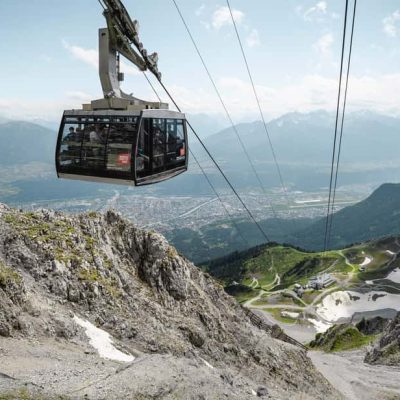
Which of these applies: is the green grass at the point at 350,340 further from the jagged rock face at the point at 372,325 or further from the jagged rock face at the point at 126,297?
the jagged rock face at the point at 126,297

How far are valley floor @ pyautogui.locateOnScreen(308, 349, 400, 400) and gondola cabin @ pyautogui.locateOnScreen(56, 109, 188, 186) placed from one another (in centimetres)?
3759

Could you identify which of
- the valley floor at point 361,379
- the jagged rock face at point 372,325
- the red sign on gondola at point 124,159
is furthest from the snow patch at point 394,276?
the red sign on gondola at point 124,159

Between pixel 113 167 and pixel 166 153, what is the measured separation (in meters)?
3.44

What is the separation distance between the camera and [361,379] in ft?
180

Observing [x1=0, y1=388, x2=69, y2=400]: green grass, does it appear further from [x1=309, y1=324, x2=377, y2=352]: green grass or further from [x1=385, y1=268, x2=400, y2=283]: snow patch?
[x1=385, y1=268, x2=400, y2=283]: snow patch

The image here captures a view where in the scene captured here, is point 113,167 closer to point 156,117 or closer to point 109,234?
point 156,117

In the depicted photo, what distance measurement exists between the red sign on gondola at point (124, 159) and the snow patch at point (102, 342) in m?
13.0

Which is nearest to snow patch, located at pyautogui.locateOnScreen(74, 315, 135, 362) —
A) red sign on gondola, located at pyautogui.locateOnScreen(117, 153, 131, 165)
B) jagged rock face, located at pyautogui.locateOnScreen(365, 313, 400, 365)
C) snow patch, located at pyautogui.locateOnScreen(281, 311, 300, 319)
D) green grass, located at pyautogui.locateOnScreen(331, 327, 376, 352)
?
red sign on gondola, located at pyautogui.locateOnScreen(117, 153, 131, 165)

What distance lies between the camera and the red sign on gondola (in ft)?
63.8

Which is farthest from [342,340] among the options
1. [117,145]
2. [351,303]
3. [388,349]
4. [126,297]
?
[117,145]

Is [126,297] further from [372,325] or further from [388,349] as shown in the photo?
[372,325]

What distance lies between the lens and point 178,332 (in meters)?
34.2

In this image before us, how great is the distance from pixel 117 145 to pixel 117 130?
721 mm

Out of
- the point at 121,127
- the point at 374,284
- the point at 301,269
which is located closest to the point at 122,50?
the point at 121,127
